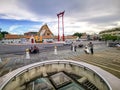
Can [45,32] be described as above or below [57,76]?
above

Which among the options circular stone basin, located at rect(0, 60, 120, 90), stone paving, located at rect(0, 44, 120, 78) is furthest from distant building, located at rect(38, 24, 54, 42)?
circular stone basin, located at rect(0, 60, 120, 90)

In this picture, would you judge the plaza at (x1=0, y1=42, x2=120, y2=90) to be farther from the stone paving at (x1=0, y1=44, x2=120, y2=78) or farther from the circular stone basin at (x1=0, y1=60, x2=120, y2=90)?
the circular stone basin at (x1=0, y1=60, x2=120, y2=90)

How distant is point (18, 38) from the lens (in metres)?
56.2

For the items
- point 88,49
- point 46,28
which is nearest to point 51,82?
point 88,49

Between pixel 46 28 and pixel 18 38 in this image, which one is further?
pixel 46 28

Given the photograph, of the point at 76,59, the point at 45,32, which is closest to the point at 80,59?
the point at 76,59

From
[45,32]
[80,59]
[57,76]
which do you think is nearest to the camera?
[57,76]

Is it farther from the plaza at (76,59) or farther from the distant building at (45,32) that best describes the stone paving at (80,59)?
the distant building at (45,32)

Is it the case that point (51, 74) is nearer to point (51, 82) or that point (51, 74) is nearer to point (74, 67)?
point (51, 82)

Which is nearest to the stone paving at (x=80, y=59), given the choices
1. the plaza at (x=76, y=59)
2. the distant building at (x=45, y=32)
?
the plaza at (x=76, y=59)

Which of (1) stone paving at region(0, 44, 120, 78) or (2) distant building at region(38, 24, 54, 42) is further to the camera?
(2) distant building at region(38, 24, 54, 42)

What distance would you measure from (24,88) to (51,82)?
1410mm

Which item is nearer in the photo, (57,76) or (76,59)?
(57,76)

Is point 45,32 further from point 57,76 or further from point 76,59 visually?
point 57,76
